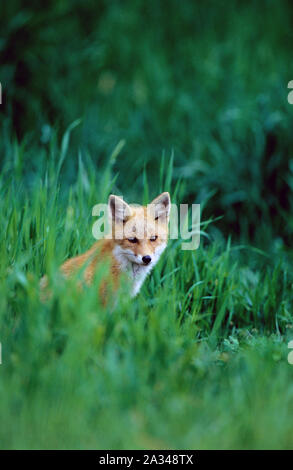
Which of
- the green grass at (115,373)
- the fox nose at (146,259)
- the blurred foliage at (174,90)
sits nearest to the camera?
the green grass at (115,373)

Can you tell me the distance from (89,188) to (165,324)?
2422mm

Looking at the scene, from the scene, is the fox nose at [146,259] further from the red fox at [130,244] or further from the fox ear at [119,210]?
the fox ear at [119,210]

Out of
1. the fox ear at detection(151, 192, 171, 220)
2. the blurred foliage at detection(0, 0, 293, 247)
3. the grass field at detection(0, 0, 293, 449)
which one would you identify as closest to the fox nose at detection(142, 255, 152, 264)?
the grass field at detection(0, 0, 293, 449)

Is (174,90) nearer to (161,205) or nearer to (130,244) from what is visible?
(161,205)

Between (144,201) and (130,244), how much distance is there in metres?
1.14

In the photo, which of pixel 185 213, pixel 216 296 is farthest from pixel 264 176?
pixel 216 296

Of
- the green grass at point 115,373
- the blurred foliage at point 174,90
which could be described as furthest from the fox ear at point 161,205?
the blurred foliage at point 174,90

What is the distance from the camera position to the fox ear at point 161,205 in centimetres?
534

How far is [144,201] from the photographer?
20.5 feet

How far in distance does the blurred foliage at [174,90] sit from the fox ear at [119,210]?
2.56 m

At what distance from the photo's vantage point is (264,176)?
8.75 metres

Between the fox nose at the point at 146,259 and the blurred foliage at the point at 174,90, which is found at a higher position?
the blurred foliage at the point at 174,90

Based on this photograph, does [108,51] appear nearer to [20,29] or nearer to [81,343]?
[20,29]

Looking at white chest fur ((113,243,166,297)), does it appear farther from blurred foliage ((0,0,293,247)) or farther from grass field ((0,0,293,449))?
blurred foliage ((0,0,293,247))
